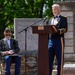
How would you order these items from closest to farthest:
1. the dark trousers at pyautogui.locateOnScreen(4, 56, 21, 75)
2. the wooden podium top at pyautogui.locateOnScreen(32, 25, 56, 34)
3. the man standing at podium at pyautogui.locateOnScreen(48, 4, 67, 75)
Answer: the wooden podium top at pyautogui.locateOnScreen(32, 25, 56, 34), the man standing at podium at pyautogui.locateOnScreen(48, 4, 67, 75), the dark trousers at pyautogui.locateOnScreen(4, 56, 21, 75)

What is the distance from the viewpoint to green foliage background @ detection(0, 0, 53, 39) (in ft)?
82.8

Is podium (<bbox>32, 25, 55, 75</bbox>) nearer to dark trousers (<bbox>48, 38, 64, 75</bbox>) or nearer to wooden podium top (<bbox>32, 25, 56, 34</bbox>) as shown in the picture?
wooden podium top (<bbox>32, 25, 56, 34</bbox>)

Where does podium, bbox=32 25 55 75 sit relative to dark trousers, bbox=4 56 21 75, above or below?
above

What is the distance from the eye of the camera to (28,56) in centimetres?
1131

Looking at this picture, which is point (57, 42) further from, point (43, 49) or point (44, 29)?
point (44, 29)

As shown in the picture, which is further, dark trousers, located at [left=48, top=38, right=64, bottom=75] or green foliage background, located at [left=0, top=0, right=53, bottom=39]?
green foliage background, located at [left=0, top=0, right=53, bottom=39]

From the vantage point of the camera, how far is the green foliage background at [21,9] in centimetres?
2523

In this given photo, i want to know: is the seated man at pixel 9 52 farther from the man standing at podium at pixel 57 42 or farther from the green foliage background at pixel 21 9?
the green foliage background at pixel 21 9

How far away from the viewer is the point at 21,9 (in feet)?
84.4

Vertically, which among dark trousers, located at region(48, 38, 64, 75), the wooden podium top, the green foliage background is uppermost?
the green foliage background

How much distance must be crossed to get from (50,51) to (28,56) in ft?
14.7

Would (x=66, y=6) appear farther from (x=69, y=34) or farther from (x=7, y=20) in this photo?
(x=7, y=20)

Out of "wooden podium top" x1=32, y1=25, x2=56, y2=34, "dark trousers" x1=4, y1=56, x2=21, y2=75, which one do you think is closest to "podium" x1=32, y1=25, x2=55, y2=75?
"wooden podium top" x1=32, y1=25, x2=56, y2=34

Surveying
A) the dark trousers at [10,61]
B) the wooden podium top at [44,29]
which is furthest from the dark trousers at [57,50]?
the dark trousers at [10,61]
